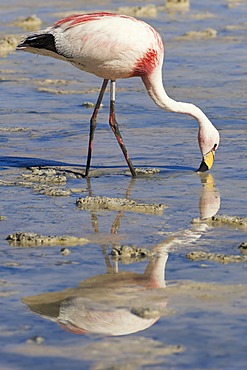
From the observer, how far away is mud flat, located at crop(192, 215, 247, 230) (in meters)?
6.68

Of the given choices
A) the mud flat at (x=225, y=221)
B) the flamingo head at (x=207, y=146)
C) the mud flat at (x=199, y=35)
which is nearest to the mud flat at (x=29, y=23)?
the mud flat at (x=199, y=35)

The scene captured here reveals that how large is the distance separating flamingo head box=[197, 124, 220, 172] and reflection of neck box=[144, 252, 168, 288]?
2.30 m

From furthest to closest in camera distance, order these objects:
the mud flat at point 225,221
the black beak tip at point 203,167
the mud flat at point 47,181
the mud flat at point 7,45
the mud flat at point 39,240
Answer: the mud flat at point 7,45, the black beak tip at point 203,167, the mud flat at point 47,181, the mud flat at point 225,221, the mud flat at point 39,240

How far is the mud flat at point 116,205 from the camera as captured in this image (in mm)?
7121

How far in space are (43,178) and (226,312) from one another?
3.27 metres

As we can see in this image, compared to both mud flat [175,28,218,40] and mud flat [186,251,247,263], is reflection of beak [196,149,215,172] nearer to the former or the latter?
mud flat [186,251,247,263]

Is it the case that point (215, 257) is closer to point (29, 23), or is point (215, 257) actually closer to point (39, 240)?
point (39, 240)

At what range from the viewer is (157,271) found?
5.75m

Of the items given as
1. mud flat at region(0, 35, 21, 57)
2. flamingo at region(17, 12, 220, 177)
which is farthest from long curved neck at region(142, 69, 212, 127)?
mud flat at region(0, 35, 21, 57)

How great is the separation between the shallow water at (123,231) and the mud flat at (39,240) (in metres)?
0.06

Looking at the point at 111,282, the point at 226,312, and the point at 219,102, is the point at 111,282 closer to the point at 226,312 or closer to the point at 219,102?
the point at 226,312

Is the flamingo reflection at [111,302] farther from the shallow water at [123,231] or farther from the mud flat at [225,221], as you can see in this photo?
the mud flat at [225,221]

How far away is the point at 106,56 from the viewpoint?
316 inches

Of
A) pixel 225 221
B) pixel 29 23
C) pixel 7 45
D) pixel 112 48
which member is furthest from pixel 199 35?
pixel 225 221
